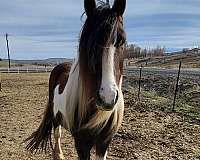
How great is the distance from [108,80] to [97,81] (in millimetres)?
140

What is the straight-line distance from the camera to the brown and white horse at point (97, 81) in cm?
248

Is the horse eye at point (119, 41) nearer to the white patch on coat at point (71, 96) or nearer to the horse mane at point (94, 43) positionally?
the horse mane at point (94, 43)

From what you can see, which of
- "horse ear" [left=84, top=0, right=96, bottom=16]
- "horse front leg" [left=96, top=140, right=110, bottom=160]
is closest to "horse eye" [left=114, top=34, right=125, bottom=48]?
"horse ear" [left=84, top=0, right=96, bottom=16]

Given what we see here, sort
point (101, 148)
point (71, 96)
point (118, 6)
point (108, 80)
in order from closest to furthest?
1. point (108, 80)
2. point (118, 6)
3. point (71, 96)
4. point (101, 148)

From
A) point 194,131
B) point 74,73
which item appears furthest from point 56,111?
point 194,131

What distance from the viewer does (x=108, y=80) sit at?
7.95 feet

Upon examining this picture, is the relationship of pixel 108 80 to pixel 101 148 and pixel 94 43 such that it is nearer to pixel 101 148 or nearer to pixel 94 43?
pixel 94 43

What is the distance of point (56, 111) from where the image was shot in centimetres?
424

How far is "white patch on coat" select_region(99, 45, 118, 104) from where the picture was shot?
2373mm

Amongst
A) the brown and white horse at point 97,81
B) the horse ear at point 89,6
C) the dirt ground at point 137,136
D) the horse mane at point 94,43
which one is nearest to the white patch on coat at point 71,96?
the brown and white horse at point 97,81

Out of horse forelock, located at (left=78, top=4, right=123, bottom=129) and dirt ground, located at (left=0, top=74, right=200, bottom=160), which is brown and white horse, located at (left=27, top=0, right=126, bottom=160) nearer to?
horse forelock, located at (left=78, top=4, right=123, bottom=129)

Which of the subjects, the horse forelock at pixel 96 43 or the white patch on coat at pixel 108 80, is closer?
the white patch on coat at pixel 108 80

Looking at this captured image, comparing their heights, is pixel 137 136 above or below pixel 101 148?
below

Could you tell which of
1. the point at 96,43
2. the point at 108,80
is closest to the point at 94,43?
the point at 96,43
